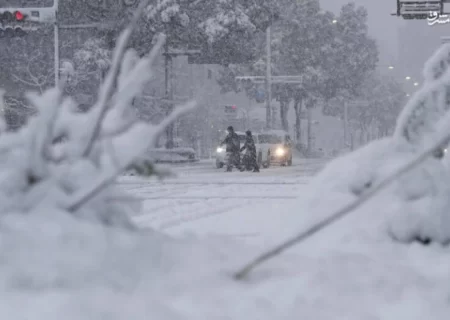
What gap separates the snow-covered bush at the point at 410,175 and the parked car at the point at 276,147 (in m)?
28.3

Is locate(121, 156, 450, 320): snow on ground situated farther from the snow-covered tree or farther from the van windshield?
the snow-covered tree

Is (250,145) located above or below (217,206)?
above

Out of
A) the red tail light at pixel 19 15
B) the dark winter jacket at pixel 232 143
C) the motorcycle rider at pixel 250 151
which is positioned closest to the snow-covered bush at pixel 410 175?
the red tail light at pixel 19 15

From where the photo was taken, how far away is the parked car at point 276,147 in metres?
34.9

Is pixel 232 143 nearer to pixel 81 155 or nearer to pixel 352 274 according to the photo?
pixel 81 155

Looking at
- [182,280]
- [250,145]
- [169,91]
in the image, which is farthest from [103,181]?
[169,91]

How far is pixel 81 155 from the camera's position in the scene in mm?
3727

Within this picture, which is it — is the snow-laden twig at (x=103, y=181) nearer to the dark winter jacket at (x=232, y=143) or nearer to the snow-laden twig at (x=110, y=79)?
the snow-laden twig at (x=110, y=79)

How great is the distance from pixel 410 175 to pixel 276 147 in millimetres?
30910

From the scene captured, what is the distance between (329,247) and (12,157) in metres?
1.73

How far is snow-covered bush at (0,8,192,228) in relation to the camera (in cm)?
347

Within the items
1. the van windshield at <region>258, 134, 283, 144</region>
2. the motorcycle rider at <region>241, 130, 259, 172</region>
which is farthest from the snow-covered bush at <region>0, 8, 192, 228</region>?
the van windshield at <region>258, 134, 283, 144</region>

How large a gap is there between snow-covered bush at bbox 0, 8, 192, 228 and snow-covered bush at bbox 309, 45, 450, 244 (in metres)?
1.81

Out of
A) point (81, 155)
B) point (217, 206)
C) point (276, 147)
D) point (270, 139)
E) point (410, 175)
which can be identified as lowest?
point (217, 206)
